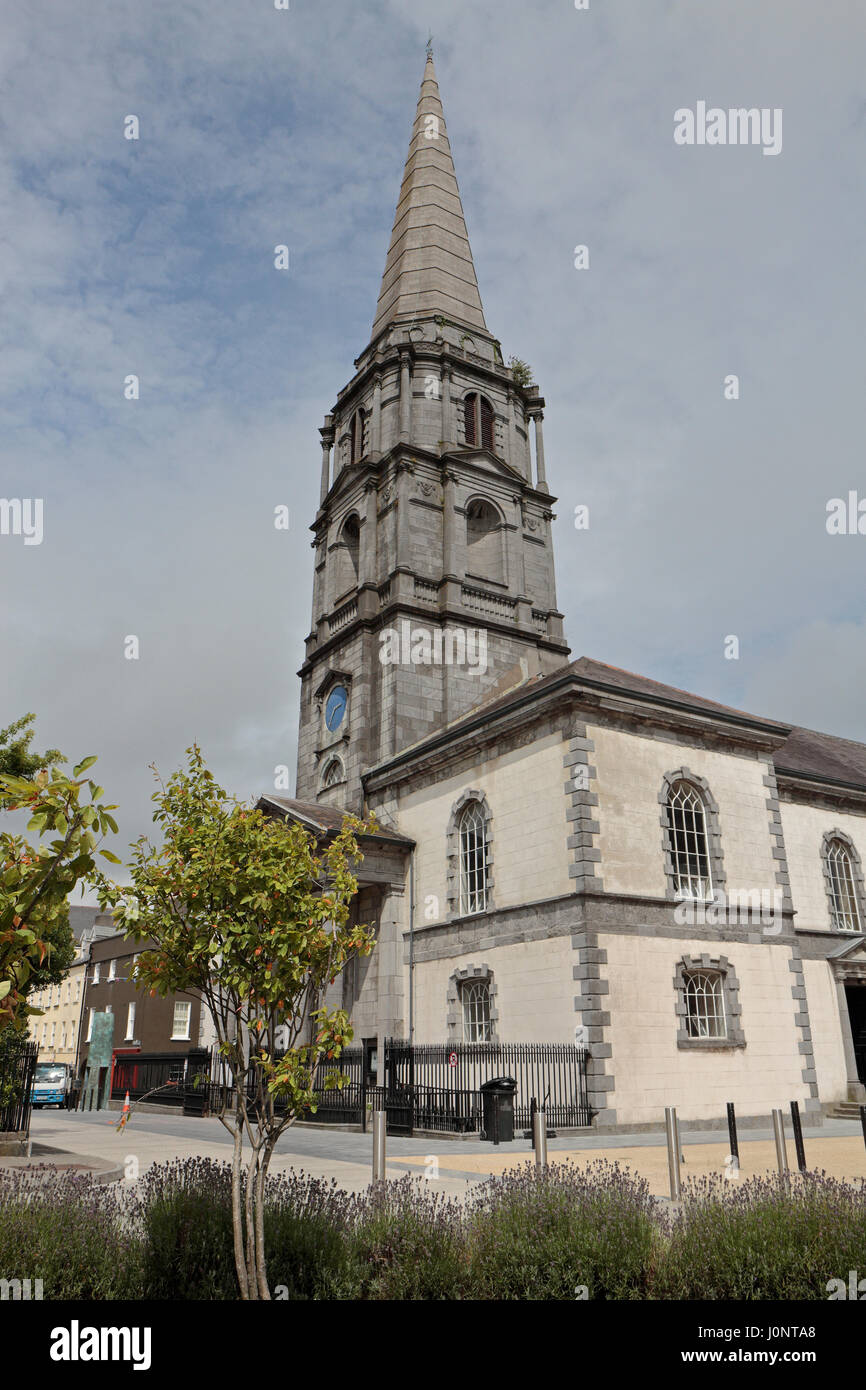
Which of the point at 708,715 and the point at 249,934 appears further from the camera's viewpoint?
the point at 708,715

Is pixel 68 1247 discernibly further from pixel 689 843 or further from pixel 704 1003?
pixel 689 843

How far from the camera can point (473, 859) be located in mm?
24500

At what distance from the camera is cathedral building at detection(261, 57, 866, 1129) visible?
2062 cm

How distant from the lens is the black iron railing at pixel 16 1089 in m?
14.0

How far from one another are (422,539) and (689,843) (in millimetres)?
15542

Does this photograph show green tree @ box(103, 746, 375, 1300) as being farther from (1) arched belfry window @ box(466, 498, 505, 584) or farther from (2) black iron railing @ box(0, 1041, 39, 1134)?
(1) arched belfry window @ box(466, 498, 505, 584)

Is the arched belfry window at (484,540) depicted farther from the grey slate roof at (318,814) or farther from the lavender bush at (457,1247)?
the lavender bush at (457,1247)

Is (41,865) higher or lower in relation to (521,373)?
lower

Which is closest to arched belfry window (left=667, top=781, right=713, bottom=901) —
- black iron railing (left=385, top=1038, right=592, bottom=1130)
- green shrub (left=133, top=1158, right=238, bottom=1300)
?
black iron railing (left=385, top=1038, right=592, bottom=1130)

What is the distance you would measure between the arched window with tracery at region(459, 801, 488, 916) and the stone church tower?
530cm

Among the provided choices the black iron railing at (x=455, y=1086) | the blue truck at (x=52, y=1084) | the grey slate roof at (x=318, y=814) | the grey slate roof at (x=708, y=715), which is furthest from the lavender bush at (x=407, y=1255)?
the blue truck at (x=52, y=1084)

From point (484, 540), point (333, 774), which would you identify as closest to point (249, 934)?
point (333, 774)

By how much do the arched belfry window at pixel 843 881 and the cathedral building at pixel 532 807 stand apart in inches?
4.0

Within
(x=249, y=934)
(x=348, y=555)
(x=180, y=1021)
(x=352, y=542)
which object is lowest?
(x=180, y=1021)
